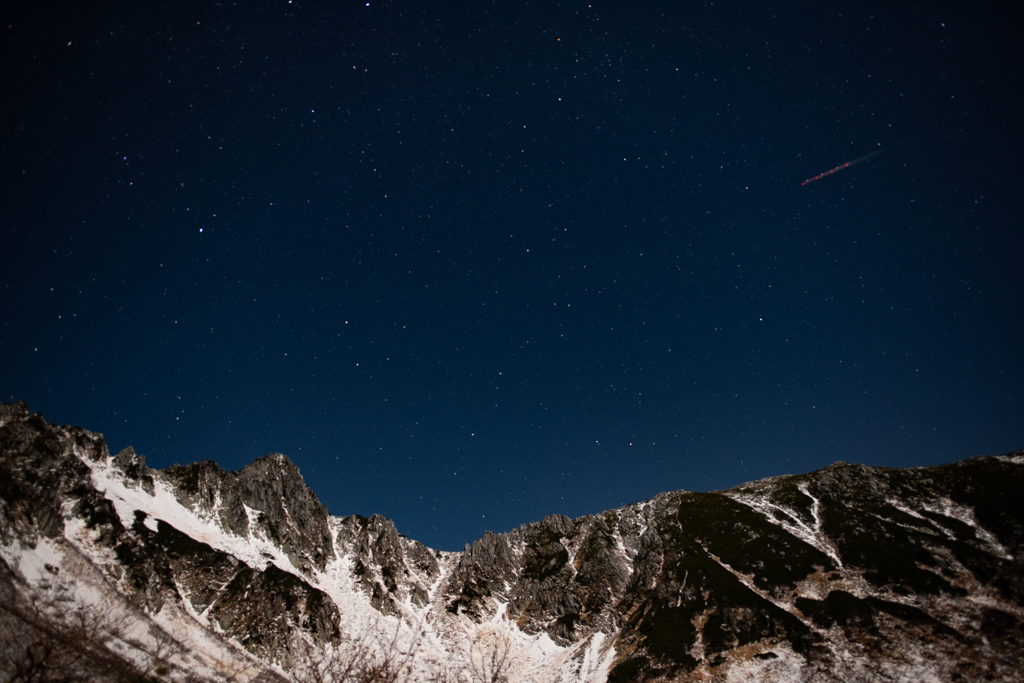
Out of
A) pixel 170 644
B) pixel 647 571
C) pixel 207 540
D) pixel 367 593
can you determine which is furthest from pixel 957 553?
pixel 207 540

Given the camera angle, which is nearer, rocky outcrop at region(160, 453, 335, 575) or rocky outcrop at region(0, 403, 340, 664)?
rocky outcrop at region(0, 403, 340, 664)

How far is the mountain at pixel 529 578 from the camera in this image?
244 feet

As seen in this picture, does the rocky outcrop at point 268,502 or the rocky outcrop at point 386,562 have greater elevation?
the rocky outcrop at point 268,502

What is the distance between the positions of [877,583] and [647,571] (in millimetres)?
47550

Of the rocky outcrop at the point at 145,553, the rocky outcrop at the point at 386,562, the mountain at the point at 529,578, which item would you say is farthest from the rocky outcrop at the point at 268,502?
the rocky outcrop at the point at 145,553

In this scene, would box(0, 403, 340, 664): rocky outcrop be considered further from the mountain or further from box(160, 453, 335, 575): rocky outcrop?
box(160, 453, 335, 575): rocky outcrop

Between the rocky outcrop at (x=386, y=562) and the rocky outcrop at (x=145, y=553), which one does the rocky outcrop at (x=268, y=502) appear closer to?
the rocky outcrop at (x=386, y=562)

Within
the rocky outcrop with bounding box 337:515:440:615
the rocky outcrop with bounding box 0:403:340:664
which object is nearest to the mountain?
the rocky outcrop with bounding box 0:403:340:664

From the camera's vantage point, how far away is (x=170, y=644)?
85.1m

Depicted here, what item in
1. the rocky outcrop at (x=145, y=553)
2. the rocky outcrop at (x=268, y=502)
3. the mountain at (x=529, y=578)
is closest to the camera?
the mountain at (x=529, y=578)

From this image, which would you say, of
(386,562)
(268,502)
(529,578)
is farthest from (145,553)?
(529,578)

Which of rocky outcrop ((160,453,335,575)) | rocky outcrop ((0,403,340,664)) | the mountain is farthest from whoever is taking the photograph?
rocky outcrop ((160,453,335,575))

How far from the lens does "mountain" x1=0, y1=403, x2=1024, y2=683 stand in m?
74.3

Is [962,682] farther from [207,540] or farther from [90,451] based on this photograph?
[90,451]
